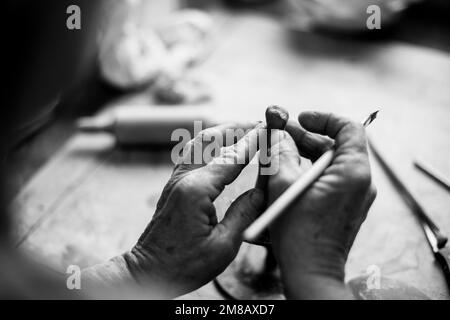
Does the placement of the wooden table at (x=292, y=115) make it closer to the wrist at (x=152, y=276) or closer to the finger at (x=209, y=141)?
the wrist at (x=152, y=276)

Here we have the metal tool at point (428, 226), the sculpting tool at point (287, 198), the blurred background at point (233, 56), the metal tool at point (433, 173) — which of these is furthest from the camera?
the blurred background at point (233, 56)

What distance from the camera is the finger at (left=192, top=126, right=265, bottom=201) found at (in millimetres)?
726

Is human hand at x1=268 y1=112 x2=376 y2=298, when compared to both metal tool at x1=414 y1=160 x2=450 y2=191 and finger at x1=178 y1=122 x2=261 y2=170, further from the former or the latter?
metal tool at x1=414 y1=160 x2=450 y2=191

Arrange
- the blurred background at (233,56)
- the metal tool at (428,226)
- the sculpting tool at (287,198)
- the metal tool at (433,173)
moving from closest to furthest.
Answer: the sculpting tool at (287,198), the metal tool at (428,226), the metal tool at (433,173), the blurred background at (233,56)

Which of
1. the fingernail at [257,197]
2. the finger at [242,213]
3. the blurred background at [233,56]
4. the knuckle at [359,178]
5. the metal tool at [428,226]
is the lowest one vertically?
the metal tool at [428,226]

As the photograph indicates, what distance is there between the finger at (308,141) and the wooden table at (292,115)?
1.01ft

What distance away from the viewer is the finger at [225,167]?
28.6 inches

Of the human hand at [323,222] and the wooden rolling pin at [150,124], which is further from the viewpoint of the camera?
the wooden rolling pin at [150,124]

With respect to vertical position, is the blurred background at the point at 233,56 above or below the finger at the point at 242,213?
above

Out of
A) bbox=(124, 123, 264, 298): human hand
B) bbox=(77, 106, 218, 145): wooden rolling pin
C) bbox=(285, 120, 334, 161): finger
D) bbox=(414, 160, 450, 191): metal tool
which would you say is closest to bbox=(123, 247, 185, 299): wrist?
bbox=(124, 123, 264, 298): human hand

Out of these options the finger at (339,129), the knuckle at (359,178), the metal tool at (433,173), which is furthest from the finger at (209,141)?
the metal tool at (433,173)

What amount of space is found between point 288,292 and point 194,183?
0.72ft

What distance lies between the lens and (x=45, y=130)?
4.50 feet
